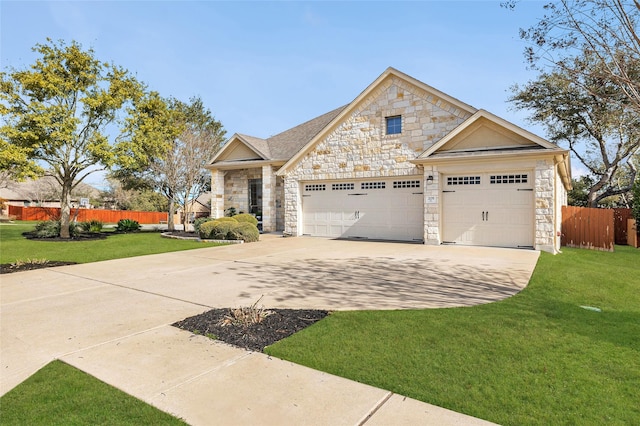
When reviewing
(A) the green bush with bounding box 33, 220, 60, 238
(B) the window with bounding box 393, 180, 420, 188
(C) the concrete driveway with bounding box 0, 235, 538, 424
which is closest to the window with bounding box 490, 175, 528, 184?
(C) the concrete driveway with bounding box 0, 235, 538, 424

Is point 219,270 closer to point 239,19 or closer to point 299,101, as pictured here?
point 239,19

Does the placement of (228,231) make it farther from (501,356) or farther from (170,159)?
(501,356)

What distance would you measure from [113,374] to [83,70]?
55.5 ft

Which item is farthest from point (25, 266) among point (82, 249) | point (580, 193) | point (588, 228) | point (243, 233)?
point (580, 193)

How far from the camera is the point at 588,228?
13.6 m

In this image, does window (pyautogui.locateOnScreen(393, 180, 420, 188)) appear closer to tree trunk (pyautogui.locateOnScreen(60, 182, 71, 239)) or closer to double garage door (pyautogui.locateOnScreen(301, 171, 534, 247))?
double garage door (pyautogui.locateOnScreen(301, 171, 534, 247))

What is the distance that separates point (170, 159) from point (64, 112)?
6.94m

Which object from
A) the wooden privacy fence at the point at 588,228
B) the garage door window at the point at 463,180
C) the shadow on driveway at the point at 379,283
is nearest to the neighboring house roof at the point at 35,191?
the shadow on driveway at the point at 379,283

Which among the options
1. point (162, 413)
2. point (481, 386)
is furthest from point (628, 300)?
point (162, 413)

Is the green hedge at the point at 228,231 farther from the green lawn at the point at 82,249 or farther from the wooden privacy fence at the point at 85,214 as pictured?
the wooden privacy fence at the point at 85,214

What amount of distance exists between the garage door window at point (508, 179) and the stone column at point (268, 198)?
34.4 feet

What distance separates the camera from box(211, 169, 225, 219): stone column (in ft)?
66.2

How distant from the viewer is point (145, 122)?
677 inches

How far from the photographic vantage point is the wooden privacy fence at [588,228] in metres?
13.1
